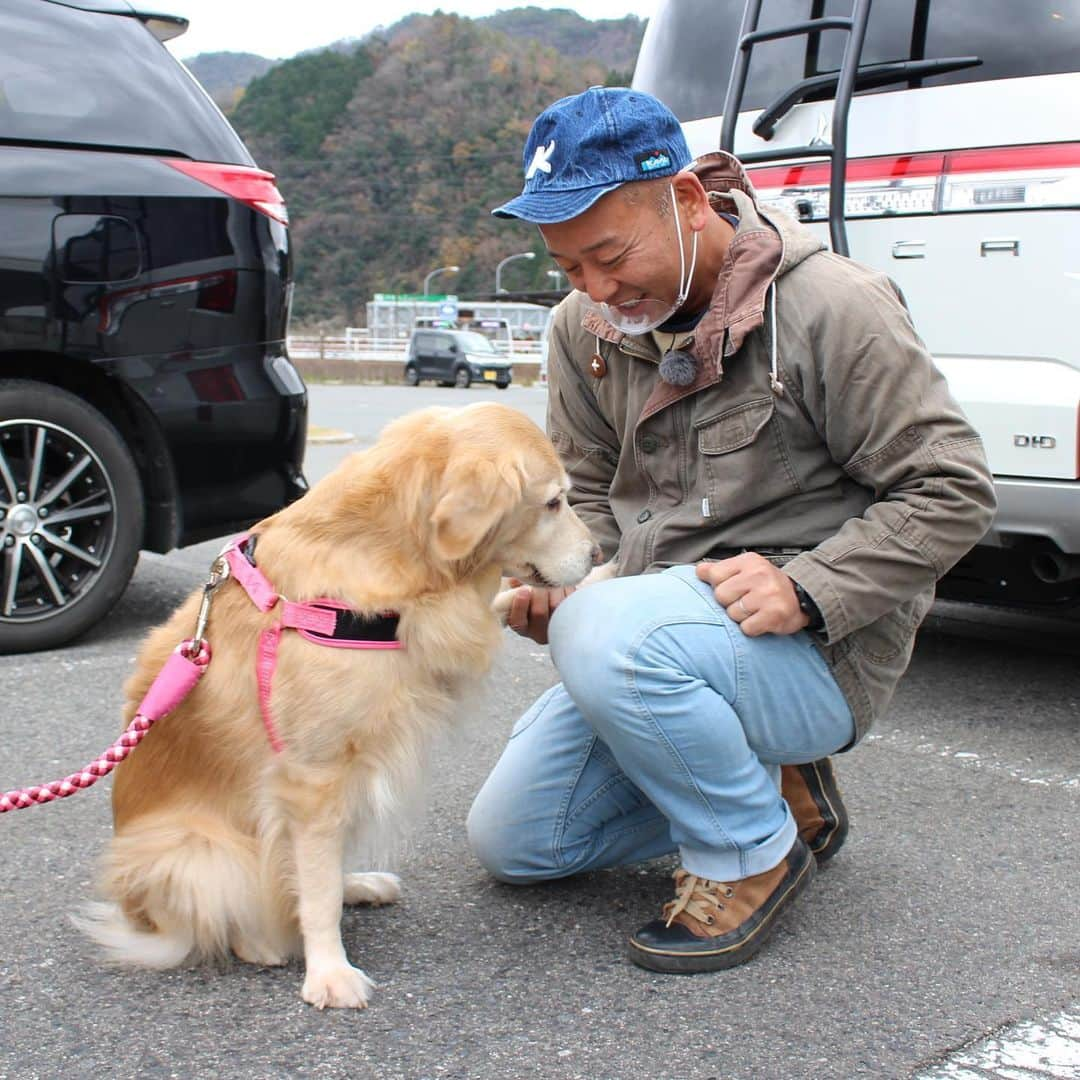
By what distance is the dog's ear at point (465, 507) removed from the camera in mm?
2355

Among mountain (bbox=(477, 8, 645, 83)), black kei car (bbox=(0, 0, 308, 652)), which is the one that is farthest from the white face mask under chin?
mountain (bbox=(477, 8, 645, 83))

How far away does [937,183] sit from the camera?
3.76 m

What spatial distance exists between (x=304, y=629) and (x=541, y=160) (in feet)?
3.17

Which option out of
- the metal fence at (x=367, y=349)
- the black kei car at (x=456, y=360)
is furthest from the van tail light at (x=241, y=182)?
the metal fence at (x=367, y=349)

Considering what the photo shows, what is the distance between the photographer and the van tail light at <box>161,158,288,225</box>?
4531mm

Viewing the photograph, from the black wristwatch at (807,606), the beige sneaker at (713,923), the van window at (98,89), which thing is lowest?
the beige sneaker at (713,923)

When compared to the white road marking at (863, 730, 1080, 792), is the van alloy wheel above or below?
above

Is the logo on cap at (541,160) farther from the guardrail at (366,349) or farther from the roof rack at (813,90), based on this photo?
the guardrail at (366,349)

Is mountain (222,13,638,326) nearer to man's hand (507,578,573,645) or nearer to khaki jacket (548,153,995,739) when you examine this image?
man's hand (507,578,573,645)

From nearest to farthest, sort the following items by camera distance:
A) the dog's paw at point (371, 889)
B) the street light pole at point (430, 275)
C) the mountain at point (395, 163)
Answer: the dog's paw at point (371, 889) → the street light pole at point (430, 275) → the mountain at point (395, 163)

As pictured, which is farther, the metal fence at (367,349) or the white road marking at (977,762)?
the metal fence at (367,349)

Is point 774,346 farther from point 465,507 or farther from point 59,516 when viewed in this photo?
point 59,516

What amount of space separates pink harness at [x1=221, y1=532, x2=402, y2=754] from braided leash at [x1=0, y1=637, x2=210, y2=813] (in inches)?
5.0

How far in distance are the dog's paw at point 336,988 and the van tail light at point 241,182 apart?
301cm
